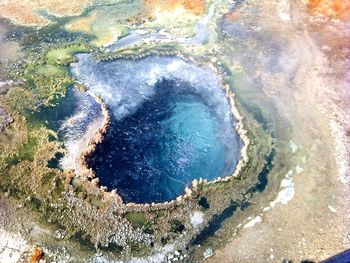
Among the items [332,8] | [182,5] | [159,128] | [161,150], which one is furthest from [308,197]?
[182,5]

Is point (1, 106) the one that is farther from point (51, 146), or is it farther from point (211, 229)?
point (211, 229)

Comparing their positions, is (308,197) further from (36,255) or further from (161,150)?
(36,255)

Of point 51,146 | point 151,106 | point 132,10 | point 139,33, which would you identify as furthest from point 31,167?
point 132,10

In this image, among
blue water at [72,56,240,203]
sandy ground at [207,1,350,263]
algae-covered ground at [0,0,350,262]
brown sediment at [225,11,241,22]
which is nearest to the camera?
sandy ground at [207,1,350,263]

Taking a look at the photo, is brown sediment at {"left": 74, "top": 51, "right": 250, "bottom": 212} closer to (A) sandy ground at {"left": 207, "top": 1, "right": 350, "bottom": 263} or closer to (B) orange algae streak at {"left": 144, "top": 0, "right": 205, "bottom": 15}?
(A) sandy ground at {"left": 207, "top": 1, "right": 350, "bottom": 263}

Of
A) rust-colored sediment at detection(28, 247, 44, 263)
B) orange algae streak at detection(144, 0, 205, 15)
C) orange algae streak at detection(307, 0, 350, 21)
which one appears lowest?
rust-colored sediment at detection(28, 247, 44, 263)

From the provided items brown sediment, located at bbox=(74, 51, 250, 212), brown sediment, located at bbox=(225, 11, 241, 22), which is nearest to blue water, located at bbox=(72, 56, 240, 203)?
brown sediment, located at bbox=(74, 51, 250, 212)
